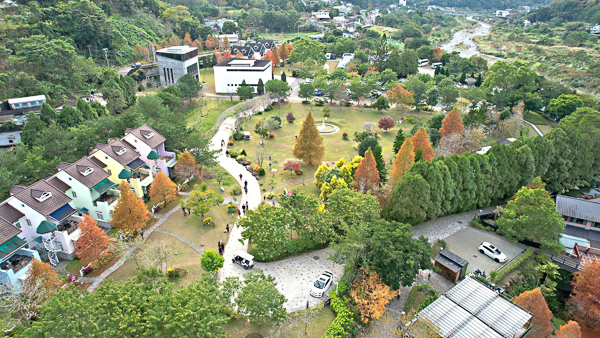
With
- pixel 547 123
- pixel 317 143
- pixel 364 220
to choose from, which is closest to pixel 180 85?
pixel 317 143

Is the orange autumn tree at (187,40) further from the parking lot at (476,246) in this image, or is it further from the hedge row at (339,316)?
the hedge row at (339,316)

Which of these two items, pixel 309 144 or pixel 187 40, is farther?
pixel 187 40

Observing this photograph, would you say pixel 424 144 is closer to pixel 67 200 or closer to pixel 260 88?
pixel 67 200

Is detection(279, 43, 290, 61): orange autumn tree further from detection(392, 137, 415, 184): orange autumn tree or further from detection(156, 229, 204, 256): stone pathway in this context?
detection(156, 229, 204, 256): stone pathway

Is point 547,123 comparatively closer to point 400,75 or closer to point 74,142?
point 400,75

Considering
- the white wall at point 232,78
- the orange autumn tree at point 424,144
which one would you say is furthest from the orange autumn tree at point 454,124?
the white wall at point 232,78

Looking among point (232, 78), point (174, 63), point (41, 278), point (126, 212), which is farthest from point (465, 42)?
point (41, 278)
